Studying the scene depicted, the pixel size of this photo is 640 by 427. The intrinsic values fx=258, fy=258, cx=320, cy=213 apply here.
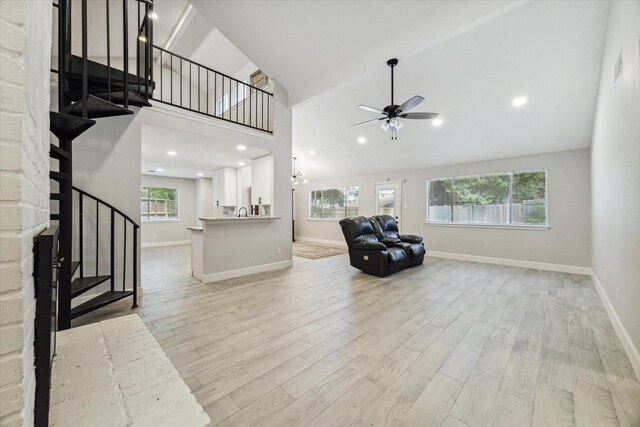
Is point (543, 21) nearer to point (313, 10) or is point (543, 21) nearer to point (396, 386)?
point (313, 10)

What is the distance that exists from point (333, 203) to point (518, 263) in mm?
5500

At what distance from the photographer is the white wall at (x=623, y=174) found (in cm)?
191

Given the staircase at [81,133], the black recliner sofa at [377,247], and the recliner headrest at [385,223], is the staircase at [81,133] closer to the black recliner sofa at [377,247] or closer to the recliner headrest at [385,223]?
the black recliner sofa at [377,247]

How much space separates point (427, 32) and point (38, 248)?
3956 mm

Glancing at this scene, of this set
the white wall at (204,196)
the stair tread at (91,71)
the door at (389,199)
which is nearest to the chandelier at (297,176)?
the door at (389,199)

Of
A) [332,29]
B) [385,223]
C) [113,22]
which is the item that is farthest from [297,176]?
[113,22]

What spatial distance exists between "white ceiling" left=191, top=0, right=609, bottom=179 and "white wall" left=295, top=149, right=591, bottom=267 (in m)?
0.29

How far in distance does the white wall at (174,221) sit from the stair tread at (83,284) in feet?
19.4

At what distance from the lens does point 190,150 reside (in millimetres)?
4879

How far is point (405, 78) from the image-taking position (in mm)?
4152

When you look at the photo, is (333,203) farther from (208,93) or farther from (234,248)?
(234,248)

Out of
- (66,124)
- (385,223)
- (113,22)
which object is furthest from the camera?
(385,223)

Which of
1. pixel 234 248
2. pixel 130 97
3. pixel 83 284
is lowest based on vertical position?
pixel 83 284

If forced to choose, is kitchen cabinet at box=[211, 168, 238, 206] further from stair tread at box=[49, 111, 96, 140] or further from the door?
stair tread at box=[49, 111, 96, 140]
